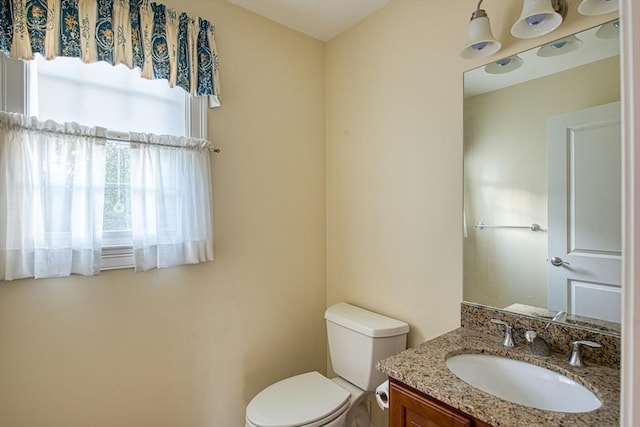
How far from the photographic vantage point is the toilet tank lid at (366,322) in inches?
62.7

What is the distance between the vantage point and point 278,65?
6.35ft

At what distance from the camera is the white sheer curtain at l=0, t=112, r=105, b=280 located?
1154 mm

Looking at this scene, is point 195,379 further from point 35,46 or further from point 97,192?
point 35,46

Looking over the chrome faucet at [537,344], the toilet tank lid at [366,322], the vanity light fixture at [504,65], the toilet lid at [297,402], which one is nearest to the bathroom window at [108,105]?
the toilet lid at [297,402]

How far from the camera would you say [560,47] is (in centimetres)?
120

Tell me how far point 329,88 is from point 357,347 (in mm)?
1585

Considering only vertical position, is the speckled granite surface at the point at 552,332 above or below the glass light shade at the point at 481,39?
below

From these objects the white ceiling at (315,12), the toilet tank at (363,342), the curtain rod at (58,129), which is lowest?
the toilet tank at (363,342)

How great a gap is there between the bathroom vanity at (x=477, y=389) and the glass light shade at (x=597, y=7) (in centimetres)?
106

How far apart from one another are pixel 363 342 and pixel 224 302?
0.75 m

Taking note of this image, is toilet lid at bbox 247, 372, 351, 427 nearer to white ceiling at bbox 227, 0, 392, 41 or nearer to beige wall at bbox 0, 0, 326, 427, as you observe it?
beige wall at bbox 0, 0, 326, 427

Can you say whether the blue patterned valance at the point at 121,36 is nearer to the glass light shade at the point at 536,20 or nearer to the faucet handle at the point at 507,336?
the glass light shade at the point at 536,20
